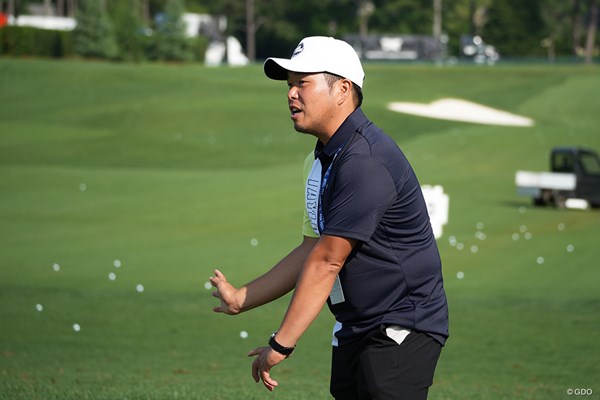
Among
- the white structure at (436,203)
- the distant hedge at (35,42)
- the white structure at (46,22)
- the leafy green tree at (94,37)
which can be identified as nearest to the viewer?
the white structure at (436,203)

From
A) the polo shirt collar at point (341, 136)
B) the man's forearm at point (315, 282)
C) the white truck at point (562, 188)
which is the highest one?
the polo shirt collar at point (341, 136)

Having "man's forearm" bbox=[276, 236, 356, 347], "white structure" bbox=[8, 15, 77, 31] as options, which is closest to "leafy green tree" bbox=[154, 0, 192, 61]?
"white structure" bbox=[8, 15, 77, 31]

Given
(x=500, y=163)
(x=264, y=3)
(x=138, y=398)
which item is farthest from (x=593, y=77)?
(x=264, y=3)

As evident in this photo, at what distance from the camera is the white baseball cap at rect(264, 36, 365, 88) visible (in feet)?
14.4

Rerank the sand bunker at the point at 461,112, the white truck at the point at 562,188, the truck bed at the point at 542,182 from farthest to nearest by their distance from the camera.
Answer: the sand bunker at the point at 461,112, the white truck at the point at 562,188, the truck bed at the point at 542,182

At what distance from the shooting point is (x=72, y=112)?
50.7m

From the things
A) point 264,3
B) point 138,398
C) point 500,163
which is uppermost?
point 138,398

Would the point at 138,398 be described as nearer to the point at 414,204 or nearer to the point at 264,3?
the point at 414,204

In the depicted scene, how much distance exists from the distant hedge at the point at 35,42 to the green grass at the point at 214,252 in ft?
85.2

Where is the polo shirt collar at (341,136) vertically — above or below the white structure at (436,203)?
above

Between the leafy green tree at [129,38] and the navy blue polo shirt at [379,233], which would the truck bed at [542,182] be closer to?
the navy blue polo shirt at [379,233]

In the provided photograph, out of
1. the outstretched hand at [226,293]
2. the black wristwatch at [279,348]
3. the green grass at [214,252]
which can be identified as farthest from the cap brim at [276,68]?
the green grass at [214,252]

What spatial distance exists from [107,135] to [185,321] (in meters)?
27.8

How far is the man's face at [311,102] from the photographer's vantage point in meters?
4.45
